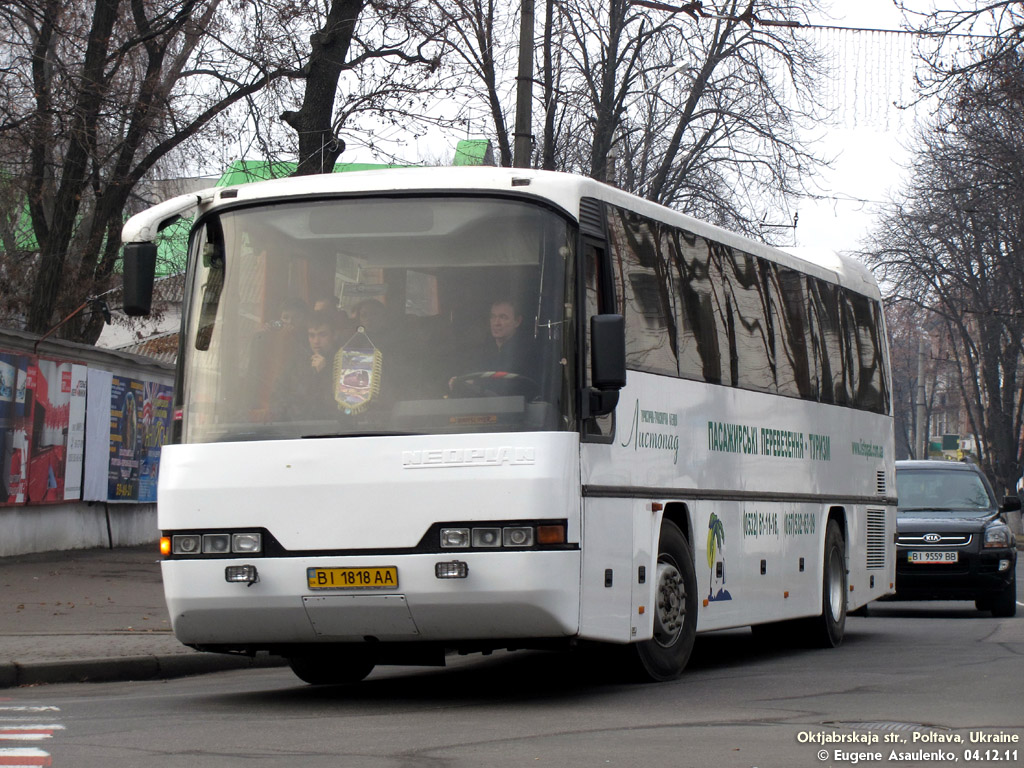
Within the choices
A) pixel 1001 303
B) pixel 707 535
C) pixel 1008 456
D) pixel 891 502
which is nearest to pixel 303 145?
pixel 891 502

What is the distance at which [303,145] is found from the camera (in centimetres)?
1969

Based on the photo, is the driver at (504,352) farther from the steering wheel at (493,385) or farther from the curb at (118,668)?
the curb at (118,668)

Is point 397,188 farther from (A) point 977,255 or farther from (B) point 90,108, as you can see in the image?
(A) point 977,255

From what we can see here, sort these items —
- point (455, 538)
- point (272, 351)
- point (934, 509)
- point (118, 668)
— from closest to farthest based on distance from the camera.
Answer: point (455, 538)
point (272, 351)
point (118, 668)
point (934, 509)

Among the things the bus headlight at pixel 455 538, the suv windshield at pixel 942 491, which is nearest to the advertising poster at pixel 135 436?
the suv windshield at pixel 942 491

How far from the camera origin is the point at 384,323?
932cm

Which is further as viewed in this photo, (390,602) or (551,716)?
(390,602)

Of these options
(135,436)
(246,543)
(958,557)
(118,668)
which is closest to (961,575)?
(958,557)

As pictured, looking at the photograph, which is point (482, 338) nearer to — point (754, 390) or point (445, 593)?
point (445, 593)

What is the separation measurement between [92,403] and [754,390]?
Answer: 40.9 ft

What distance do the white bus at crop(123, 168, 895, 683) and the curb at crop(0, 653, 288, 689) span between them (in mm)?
2374

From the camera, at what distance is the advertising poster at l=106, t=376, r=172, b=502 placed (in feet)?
77.0

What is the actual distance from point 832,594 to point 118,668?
6.29 meters

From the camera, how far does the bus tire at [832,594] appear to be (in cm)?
1442
